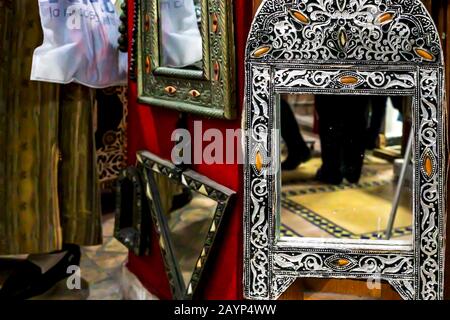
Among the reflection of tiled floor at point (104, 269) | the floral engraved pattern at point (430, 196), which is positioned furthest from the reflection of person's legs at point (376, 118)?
the reflection of tiled floor at point (104, 269)

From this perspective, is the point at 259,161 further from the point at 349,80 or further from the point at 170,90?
the point at 170,90

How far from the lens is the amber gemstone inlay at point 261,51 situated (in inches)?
45.2

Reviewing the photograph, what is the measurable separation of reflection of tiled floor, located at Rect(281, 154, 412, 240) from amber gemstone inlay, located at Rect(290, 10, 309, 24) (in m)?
0.62

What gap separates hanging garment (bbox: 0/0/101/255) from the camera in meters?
1.69

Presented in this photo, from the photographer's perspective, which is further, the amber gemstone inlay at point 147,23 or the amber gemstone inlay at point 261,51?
the amber gemstone inlay at point 147,23

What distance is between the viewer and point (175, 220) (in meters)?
1.59

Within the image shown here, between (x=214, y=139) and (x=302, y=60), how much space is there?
37 cm

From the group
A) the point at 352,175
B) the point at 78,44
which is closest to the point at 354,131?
the point at 352,175

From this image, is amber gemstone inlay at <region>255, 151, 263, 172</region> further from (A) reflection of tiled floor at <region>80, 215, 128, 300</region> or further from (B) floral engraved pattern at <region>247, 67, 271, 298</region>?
(A) reflection of tiled floor at <region>80, 215, 128, 300</region>

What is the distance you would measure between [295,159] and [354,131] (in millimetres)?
267

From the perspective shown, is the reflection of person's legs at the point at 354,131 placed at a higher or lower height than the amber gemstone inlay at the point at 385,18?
lower

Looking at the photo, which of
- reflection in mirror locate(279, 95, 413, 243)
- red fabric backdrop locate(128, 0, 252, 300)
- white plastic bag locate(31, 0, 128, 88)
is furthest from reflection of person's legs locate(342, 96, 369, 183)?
white plastic bag locate(31, 0, 128, 88)

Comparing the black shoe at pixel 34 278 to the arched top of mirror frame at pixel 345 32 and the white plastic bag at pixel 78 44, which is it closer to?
the white plastic bag at pixel 78 44

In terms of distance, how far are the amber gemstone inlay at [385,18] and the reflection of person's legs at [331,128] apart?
1.26ft
